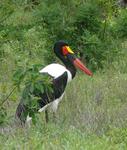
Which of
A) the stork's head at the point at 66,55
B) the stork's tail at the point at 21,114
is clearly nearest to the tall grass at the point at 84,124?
the stork's tail at the point at 21,114

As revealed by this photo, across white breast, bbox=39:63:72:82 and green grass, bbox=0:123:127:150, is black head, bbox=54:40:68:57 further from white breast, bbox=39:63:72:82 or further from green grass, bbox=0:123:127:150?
green grass, bbox=0:123:127:150

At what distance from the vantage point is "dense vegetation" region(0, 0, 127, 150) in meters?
5.68

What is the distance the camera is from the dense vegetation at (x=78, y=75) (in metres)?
5.68

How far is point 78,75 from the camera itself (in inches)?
394

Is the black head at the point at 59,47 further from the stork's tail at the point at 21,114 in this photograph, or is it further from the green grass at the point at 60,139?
the green grass at the point at 60,139

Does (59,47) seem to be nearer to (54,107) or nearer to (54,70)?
(54,70)

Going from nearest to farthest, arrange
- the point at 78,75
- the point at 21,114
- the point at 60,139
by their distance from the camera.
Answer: the point at 60,139 → the point at 21,114 → the point at 78,75

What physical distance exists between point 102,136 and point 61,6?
205 inches

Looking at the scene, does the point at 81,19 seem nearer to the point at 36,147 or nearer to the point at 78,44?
the point at 78,44

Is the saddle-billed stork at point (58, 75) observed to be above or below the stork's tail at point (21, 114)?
below

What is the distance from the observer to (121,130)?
19.5ft

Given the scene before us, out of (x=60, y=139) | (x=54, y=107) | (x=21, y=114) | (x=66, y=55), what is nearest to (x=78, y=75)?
(x=66, y=55)

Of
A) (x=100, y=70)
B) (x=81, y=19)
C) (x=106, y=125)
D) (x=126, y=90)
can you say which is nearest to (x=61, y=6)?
(x=81, y=19)

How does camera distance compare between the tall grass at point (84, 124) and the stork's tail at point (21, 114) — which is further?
the stork's tail at point (21, 114)
